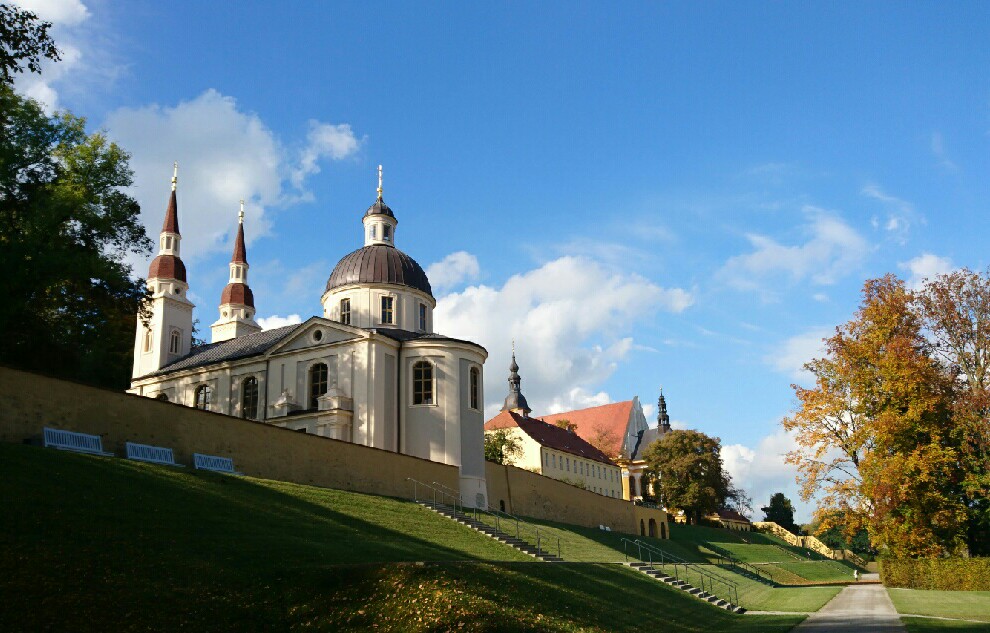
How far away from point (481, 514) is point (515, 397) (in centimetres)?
6086

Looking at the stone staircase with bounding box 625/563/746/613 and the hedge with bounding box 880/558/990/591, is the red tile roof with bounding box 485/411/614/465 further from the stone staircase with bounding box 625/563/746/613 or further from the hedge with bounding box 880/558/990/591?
the stone staircase with bounding box 625/563/746/613

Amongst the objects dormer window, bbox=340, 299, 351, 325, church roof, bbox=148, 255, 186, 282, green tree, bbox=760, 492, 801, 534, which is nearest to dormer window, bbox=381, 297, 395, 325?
dormer window, bbox=340, 299, 351, 325

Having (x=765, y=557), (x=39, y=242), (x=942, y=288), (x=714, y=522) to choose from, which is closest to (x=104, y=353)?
(x=39, y=242)

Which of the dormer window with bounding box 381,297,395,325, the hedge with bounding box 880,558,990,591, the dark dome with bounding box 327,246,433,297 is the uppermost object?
the dark dome with bounding box 327,246,433,297

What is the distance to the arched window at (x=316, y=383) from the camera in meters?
41.0

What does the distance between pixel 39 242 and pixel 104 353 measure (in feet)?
66.0

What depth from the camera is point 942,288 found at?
37.1 metres

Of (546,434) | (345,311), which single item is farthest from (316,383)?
(546,434)

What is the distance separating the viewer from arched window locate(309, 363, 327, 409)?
135 feet

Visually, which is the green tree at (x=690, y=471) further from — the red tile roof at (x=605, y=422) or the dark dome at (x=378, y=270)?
the dark dome at (x=378, y=270)

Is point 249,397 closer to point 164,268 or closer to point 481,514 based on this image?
point 164,268

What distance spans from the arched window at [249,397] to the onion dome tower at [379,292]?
5531mm

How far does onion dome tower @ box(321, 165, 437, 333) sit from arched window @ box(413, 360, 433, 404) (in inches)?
213

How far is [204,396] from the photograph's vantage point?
4606 centimetres
